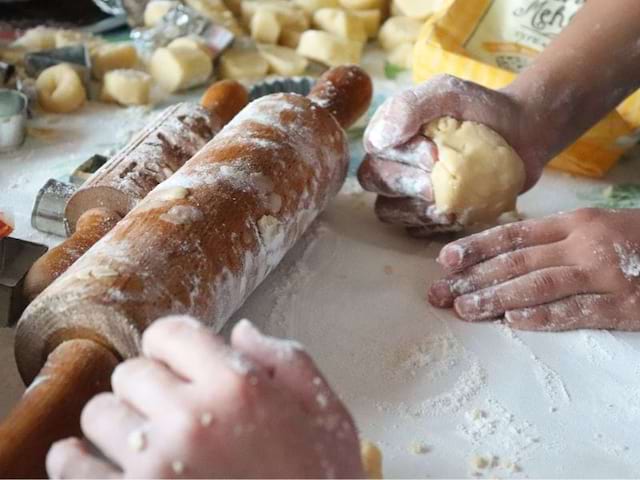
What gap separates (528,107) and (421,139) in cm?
21

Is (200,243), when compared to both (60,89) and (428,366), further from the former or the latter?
(60,89)

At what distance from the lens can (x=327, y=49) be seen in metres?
1.92

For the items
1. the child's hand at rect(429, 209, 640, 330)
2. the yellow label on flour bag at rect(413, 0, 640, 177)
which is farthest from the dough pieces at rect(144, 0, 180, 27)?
the child's hand at rect(429, 209, 640, 330)

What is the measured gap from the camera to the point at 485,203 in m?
1.27

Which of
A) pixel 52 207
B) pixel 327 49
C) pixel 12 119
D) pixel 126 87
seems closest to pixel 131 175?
pixel 52 207

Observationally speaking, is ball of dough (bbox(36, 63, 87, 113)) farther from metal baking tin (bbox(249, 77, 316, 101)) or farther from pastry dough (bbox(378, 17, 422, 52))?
pastry dough (bbox(378, 17, 422, 52))

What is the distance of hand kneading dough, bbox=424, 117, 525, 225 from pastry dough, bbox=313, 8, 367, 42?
859mm

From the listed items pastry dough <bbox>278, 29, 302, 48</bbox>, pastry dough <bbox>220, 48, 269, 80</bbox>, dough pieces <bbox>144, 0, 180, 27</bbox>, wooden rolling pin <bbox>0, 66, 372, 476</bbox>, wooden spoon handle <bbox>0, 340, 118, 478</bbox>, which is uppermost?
wooden rolling pin <bbox>0, 66, 372, 476</bbox>

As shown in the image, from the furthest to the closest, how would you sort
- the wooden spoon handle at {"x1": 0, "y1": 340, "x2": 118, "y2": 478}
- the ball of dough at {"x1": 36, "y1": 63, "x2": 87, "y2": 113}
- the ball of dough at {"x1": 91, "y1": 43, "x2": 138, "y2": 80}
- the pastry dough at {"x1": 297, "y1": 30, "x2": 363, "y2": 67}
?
the pastry dough at {"x1": 297, "y1": 30, "x2": 363, "y2": 67}
the ball of dough at {"x1": 91, "y1": 43, "x2": 138, "y2": 80}
the ball of dough at {"x1": 36, "y1": 63, "x2": 87, "y2": 113}
the wooden spoon handle at {"x1": 0, "y1": 340, "x2": 118, "y2": 478}

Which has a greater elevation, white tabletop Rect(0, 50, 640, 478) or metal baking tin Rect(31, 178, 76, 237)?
white tabletop Rect(0, 50, 640, 478)

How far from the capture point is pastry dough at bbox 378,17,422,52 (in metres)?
2.04

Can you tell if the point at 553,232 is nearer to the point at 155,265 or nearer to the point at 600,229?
the point at 600,229

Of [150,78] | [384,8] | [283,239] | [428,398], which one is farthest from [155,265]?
[384,8]

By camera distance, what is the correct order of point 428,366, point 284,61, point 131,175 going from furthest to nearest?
point 284,61 → point 131,175 → point 428,366
